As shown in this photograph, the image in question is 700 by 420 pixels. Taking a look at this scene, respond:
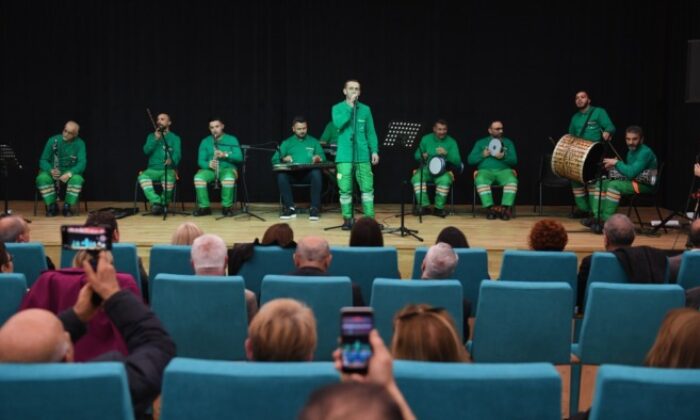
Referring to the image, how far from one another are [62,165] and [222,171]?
1.98m

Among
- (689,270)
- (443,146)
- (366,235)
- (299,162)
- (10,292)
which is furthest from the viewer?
(443,146)

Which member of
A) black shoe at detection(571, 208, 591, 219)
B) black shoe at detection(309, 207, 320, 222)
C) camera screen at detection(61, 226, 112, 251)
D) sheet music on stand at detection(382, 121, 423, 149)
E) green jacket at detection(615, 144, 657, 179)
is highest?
sheet music on stand at detection(382, 121, 423, 149)

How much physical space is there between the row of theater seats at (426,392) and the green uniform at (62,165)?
8303mm

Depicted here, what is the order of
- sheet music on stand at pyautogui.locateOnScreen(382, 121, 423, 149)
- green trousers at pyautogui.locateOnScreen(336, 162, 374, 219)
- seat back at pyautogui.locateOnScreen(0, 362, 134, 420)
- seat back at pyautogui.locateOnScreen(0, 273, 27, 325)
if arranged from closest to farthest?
seat back at pyautogui.locateOnScreen(0, 362, 134, 420) → seat back at pyautogui.locateOnScreen(0, 273, 27, 325) → sheet music on stand at pyautogui.locateOnScreen(382, 121, 423, 149) → green trousers at pyautogui.locateOnScreen(336, 162, 374, 219)

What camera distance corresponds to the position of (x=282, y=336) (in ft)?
7.44

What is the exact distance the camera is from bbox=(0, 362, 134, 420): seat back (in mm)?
1974

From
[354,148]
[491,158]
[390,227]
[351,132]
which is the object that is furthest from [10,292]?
[491,158]

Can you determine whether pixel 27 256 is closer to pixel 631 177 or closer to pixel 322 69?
pixel 631 177

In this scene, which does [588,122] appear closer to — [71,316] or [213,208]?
[213,208]

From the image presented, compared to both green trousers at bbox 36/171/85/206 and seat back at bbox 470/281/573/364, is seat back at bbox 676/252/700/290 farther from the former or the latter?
green trousers at bbox 36/171/85/206

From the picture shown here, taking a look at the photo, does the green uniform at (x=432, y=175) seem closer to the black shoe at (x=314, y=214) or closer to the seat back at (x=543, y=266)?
the black shoe at (x=314, y=214)

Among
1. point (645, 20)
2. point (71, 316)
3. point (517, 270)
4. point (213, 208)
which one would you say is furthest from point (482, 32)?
point (71, 316)

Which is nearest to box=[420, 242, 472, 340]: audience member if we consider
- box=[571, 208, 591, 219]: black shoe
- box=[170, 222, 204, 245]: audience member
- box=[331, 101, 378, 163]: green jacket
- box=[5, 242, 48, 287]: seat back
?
box=[170, 222, 204, 245]: audience member

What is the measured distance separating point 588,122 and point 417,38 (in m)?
2.67
